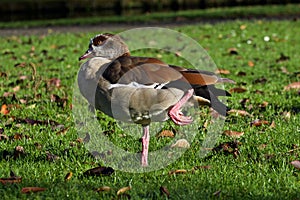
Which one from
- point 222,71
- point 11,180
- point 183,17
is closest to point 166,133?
point 11,180

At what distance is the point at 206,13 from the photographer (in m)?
20.4

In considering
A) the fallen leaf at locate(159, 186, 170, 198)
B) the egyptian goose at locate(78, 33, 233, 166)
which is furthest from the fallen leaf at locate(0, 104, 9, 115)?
the fallen leaf at locate(159, 186, 170, 198)

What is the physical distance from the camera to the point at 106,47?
189 inches

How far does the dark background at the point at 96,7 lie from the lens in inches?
928

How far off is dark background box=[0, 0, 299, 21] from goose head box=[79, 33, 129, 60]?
18.0 metres

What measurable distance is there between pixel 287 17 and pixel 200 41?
579cm

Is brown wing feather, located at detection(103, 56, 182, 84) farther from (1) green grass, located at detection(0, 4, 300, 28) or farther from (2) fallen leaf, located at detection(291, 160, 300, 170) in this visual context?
(1) green grass, located at detection(0, 4, 300, 28)

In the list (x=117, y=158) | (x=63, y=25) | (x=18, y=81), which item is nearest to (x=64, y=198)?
(x=117, y=158)

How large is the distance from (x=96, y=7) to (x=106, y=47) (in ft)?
71.4

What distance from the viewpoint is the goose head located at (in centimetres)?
480

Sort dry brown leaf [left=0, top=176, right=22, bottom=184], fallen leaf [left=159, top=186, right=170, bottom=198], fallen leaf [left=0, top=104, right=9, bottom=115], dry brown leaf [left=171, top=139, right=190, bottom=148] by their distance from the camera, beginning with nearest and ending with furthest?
1. fallen leaf [left=159, top=186, right=170, bottom=198]
2. dry brown leaf [left=0, top=176, right=22, bottom=184]
3. dry brown leaf [left=171, top=139, right=190, bottom=148]
4. fallen leaf [left=0, top=104, right=9, bottom=115]

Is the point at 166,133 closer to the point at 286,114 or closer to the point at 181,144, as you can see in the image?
the point at 181,144

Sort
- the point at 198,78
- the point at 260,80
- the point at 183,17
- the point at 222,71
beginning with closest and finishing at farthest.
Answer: the point at 198,78
the point at 260,80
the point at 222,71
the point at 183,17

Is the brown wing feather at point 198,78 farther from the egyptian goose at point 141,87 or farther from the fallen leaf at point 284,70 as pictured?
the fallen leaf at point 284,70
